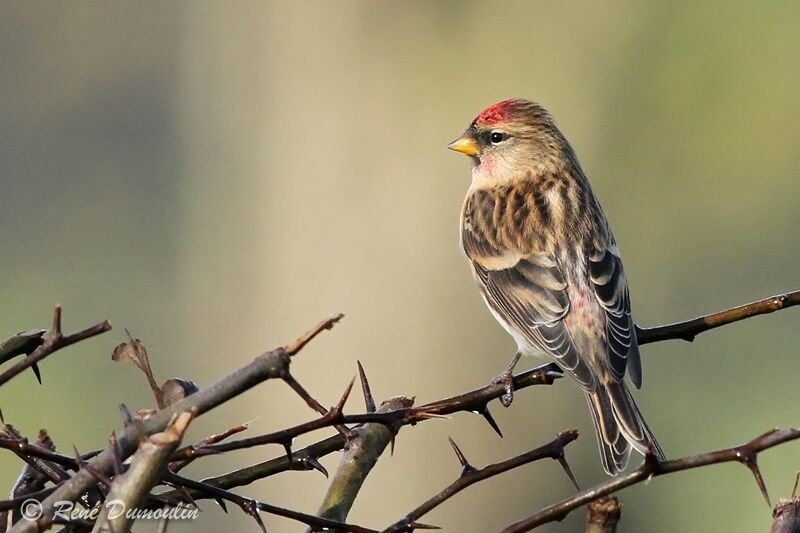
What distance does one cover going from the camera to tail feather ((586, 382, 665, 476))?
305cm

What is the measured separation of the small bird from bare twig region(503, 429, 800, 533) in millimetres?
1521

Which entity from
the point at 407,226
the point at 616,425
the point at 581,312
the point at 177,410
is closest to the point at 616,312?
the point at 581,312

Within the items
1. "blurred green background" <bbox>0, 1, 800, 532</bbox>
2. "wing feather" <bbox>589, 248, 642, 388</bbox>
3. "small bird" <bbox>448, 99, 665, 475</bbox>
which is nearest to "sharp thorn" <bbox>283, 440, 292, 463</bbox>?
"small bird" <bbox>448, 99, 665, 475</bbox>

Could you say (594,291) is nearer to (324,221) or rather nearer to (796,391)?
(324,221)

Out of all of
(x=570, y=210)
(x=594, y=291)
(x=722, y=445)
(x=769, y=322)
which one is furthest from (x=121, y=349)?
(x=769, y=322)

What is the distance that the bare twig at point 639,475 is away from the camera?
125cm

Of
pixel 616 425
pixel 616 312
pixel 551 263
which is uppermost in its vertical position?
pixel 551 263

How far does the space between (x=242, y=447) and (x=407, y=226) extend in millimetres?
6764

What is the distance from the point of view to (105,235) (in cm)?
1229

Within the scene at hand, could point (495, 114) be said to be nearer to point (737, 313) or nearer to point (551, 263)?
point (551, 263)

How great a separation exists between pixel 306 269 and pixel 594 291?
184 inches

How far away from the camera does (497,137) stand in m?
4.34

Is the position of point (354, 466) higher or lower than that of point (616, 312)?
higher

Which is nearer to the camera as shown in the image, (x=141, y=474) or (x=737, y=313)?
(x=141, y=474)
